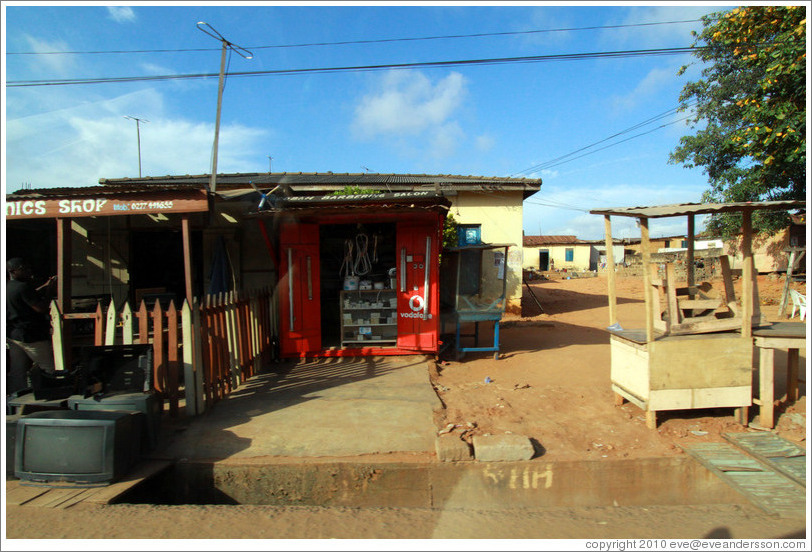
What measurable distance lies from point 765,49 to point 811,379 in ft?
26.3

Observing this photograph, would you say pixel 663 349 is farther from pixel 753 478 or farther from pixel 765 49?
pixel 765 49

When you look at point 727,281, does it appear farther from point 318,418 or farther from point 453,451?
point 318,418

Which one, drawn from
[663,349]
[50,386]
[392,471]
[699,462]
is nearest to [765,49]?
[663,349]

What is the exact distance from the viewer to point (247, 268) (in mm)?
9781

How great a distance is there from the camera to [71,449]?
3689 mm

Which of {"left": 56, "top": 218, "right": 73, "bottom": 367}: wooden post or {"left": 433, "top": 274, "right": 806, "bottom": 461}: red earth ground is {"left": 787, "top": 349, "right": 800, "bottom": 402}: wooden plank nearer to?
{"left": 433, "top": 274, "right": 806, "bottom": 461}: red earth ground

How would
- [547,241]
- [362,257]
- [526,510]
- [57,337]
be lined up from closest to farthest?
[526,510]
[57,337]
[362,257]
[547,241]

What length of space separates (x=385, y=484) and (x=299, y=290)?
4351 millimetres

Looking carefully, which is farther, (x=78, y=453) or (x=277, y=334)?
(x=277, y=334)

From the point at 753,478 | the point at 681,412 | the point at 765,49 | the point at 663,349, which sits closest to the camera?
the point at 753,478

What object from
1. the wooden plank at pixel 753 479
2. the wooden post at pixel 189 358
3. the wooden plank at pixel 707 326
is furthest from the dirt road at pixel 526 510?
the wooden post at pixel 189 358

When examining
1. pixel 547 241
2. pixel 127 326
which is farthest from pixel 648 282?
pixel 547 241

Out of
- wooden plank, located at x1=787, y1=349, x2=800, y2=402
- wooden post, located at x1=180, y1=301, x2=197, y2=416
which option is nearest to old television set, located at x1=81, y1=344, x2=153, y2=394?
wooden post, located at x1=180, y1=301, x2=197, y2=416

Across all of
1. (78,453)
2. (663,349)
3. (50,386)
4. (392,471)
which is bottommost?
(392,471)
